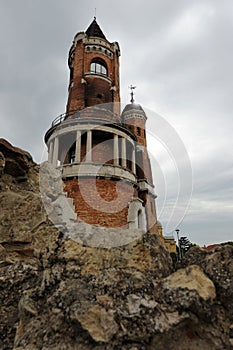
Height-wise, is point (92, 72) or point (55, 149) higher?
point (92, 72)

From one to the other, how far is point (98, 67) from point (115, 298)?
26248 mm

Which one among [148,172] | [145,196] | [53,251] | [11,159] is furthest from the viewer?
[148,172]

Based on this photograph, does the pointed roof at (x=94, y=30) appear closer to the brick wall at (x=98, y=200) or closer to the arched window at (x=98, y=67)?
the arched window at (x=98, y=67)

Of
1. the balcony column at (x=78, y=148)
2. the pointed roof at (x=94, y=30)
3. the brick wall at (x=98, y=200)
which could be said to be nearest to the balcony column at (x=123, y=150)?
the brick wall at (x=98, y=200)

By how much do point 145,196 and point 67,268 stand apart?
78.7 feet

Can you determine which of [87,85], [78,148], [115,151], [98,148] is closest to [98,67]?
[87,85]

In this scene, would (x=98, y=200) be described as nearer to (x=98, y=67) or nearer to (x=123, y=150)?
(x=123, y=150)

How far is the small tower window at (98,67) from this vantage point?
26.0 m

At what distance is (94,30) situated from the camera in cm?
2877

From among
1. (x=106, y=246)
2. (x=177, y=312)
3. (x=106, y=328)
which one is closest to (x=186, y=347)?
(x=177, y=312)

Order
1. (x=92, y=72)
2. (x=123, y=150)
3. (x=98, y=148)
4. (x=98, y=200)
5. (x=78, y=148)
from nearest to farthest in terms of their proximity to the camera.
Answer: (x=98, y=200), (x=78, y=148), (x=98, y=148), (x=123, y=150), (x=92, y=72)

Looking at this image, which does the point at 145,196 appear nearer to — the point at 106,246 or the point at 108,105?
the point at 108,105

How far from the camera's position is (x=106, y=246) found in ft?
12.2

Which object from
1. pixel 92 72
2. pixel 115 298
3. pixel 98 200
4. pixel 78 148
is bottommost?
pixel 115 298
